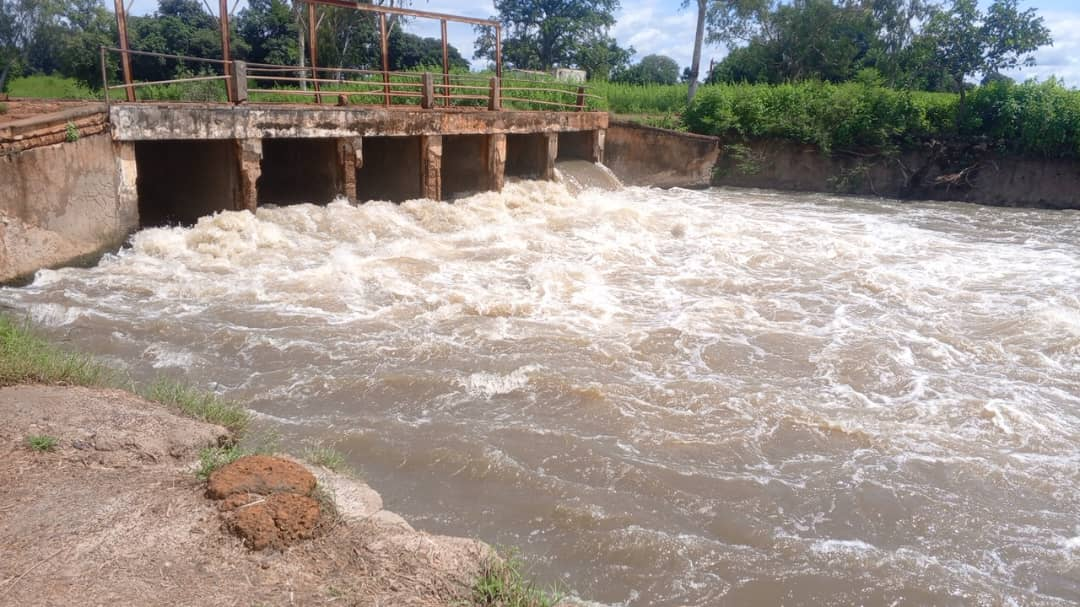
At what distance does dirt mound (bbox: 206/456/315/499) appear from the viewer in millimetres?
4031

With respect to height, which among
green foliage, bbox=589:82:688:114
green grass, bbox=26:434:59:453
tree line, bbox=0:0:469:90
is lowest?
green grass, bbox=26:434:59:453

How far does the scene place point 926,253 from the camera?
1438 centimetres

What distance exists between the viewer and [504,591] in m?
3.50

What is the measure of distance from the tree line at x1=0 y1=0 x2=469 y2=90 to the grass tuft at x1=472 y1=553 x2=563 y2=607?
2943 cm

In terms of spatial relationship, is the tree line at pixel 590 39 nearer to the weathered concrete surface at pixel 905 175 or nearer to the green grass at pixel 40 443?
the weathered concrete surface at pixel 905 175

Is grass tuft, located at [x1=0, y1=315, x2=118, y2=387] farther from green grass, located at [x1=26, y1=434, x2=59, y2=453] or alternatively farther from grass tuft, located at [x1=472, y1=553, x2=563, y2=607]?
grass tuft, located at [x1=472, y1=553, x2=563, y2=607]

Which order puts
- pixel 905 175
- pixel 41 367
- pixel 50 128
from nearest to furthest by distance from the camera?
pixel 41 367
pixel 50 128
pixel 905 175

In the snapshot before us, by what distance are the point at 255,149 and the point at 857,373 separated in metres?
9.76

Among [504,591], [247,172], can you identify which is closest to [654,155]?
[247,172]

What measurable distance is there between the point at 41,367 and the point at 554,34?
42.9m

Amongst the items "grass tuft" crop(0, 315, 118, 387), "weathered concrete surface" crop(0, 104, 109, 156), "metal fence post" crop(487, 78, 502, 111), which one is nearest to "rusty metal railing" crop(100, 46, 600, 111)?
"metal fence post" crop(487, 78, 502, 111)

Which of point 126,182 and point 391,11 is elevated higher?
point 391,11

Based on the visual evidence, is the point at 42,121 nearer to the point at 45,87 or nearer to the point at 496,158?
the point at 496,158

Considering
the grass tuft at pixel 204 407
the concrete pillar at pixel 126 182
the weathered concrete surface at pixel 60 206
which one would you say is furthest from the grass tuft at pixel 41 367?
the concrete pillar at pixel 126 182
